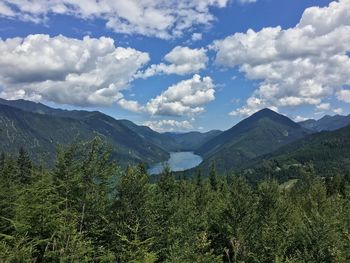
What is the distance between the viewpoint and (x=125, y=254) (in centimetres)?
3253

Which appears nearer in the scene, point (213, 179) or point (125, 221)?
point (125, 221)

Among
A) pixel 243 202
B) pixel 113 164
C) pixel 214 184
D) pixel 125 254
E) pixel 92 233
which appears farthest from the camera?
pixel 214 184

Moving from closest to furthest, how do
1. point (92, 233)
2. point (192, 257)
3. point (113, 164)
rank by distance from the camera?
point (192, 257) → point (92, 233) → point (113, 164)

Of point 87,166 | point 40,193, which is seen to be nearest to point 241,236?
point 87,166

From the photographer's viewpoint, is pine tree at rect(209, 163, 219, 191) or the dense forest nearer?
the dense forest

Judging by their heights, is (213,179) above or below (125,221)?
above

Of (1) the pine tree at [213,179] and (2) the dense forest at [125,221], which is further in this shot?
(1) the pine tree at [213,179]

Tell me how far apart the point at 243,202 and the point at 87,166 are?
789 inches

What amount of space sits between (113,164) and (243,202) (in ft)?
56.2

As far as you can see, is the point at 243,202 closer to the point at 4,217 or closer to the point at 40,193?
the point at 40,193

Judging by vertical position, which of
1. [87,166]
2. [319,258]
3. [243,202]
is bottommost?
[319,258]

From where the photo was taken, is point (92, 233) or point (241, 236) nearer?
point (92, 233)

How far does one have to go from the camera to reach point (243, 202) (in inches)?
1838

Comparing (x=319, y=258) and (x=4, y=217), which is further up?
(x=4, y=217)
